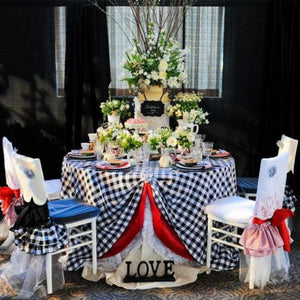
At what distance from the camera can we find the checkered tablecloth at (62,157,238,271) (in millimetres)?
2951

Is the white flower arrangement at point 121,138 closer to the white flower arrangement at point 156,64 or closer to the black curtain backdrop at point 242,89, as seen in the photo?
the white flower arrangement at point 156,64

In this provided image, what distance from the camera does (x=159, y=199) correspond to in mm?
2914

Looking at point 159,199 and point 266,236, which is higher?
point 159,199

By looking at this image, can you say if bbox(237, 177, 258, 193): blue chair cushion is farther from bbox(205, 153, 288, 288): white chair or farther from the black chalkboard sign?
the black chalkboard sign

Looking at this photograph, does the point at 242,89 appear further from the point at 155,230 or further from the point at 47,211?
the point at 47,211

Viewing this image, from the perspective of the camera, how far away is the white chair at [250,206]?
9.07 feet

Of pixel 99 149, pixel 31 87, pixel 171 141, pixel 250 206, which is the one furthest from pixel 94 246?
pixel 31 87

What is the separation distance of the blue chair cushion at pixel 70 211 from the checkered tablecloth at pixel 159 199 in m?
0.08

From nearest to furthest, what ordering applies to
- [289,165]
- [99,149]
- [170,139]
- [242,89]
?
[170,139]
[99,149]
[289,165]
[242,89]

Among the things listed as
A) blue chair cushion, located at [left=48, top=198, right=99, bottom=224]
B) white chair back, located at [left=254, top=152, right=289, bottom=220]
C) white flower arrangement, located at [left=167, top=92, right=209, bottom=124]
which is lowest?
blue chair cushion, located at [left=48, top=198, right=99, bottom=224]

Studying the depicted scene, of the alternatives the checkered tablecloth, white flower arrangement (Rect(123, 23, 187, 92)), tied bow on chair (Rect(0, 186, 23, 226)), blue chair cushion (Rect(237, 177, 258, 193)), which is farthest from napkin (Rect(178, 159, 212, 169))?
tied bow on chair (Rect(0, 186, 23, 226))

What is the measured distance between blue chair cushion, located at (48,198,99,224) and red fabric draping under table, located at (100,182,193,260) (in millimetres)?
260

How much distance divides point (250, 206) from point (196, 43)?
2.65 m

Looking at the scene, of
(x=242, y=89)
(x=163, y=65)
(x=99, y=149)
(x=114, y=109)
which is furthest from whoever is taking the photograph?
(x=242, y=89)
